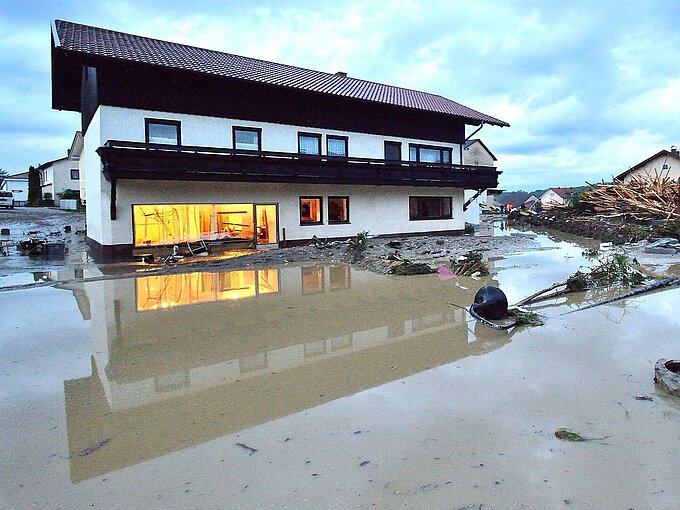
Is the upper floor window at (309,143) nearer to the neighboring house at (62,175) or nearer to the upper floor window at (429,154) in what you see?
the upper floor window at (429,154)

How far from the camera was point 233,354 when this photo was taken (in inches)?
209

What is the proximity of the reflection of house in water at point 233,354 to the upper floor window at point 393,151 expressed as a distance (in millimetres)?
12404

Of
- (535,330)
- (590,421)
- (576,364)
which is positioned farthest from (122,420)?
(535,330)

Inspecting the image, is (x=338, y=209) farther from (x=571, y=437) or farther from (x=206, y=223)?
(x=571, y=437)

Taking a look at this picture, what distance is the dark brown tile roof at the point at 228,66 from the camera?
1467cm

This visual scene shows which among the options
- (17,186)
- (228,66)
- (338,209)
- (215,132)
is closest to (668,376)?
(215,132)

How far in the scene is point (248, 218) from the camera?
63.6 ft

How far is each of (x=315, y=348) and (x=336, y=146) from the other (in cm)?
1500

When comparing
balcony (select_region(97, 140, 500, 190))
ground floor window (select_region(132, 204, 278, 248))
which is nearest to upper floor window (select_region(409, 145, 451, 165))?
balcony (select_region(97, 140, 500, 190))

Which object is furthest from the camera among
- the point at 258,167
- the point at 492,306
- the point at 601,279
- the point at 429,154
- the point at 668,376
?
the point at 429,154

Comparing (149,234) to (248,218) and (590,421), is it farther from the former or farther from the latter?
(590,421)

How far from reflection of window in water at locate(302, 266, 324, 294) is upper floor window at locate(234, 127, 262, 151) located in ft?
21.3

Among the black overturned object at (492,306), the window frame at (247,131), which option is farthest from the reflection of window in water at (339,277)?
the window frame at (247,131)

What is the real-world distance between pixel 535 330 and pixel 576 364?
1.41m
